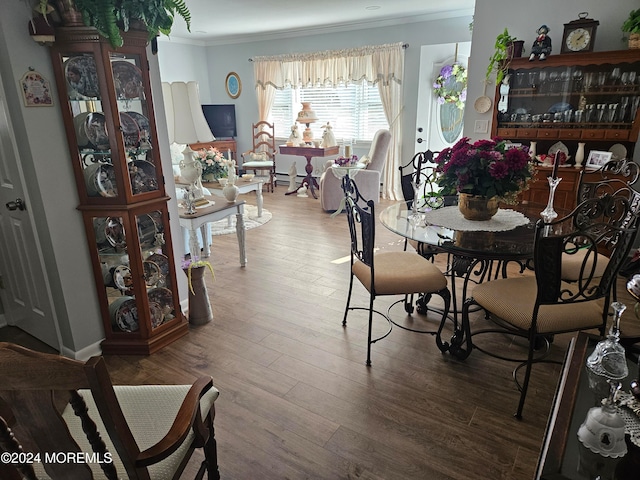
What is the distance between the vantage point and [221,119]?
7750 millimetres

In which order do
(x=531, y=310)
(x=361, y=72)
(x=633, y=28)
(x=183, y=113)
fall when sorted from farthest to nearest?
(x=361, y=72) < (x=633, y=28) < (x=183, y=113) < (x=531, y=310)

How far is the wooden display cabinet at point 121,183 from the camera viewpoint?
2.04m

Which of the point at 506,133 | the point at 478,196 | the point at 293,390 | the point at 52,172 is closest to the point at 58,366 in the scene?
the point at 293,390

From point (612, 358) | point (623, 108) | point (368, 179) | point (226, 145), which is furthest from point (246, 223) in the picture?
point (612, 358)

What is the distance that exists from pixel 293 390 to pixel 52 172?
1688mm

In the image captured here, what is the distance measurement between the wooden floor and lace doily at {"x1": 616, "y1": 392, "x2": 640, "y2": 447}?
713mm

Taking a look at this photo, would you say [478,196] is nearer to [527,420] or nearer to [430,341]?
[430,341]

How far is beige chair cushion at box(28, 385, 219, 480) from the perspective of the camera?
1.23 metres

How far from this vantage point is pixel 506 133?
13.2 feet

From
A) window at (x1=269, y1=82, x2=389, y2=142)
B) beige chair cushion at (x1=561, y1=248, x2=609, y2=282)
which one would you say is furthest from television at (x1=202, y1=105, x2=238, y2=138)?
A: beige chair cushion at (x1=561, y1=248, x2=609, y2=282)

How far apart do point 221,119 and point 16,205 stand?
5934mm

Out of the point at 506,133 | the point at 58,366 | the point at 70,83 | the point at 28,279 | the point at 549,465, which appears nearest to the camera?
the point at 58,366

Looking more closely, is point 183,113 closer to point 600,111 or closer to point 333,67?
point 600,111

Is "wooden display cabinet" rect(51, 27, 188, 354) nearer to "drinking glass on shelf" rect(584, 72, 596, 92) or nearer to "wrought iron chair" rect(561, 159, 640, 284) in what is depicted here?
"wrought iron chair" rect(561, 159, 640, 284)
